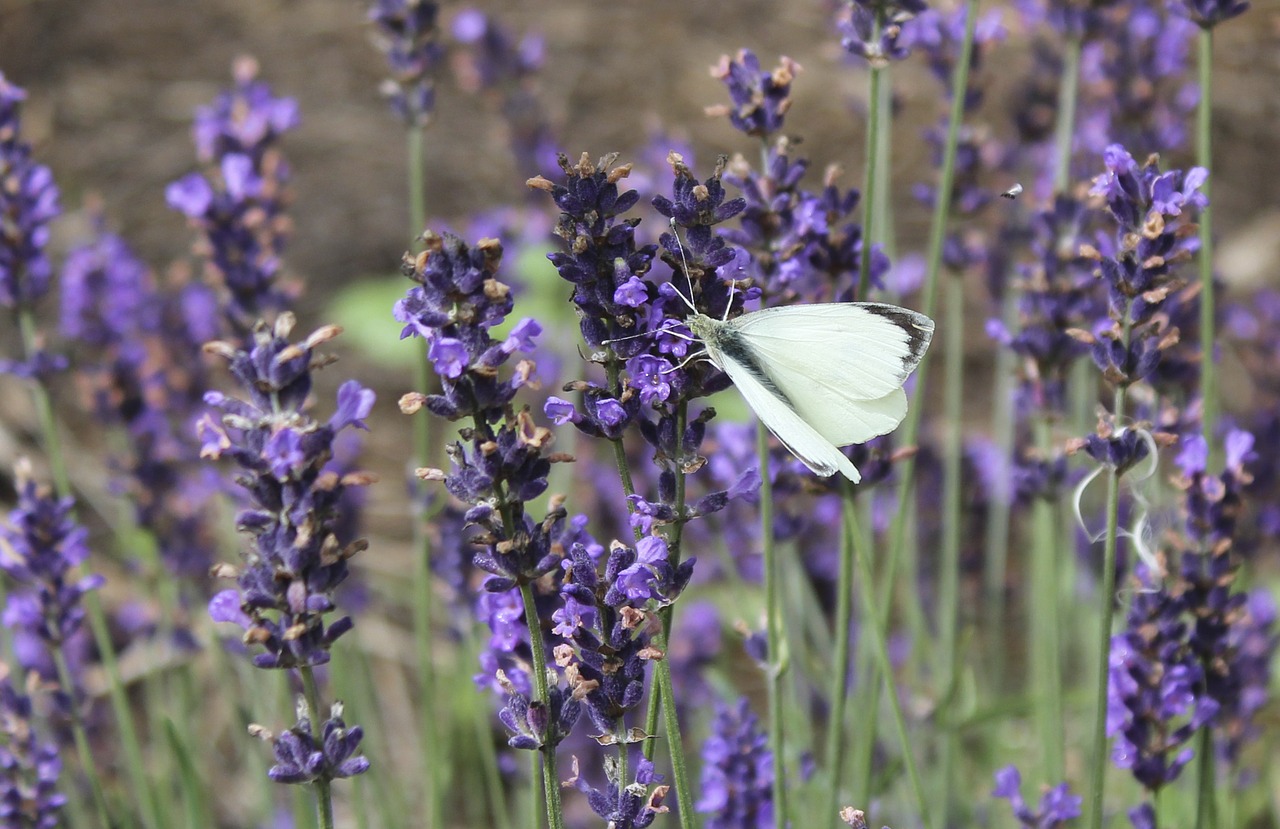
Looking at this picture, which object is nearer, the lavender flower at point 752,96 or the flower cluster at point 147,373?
the lavender flower at point 752,96

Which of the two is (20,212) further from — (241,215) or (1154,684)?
(1154,684)

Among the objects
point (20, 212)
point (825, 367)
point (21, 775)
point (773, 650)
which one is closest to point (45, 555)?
point (21, 775)

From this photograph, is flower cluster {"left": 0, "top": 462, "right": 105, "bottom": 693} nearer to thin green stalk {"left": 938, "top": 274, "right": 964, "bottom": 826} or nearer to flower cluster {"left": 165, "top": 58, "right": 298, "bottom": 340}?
flower cluster {"left": 165, "top": 58, "right": 298, "bottom": 340}

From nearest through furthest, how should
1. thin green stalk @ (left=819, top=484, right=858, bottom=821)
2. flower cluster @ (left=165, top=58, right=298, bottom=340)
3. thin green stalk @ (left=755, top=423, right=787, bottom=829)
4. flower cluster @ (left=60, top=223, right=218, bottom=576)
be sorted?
thin green stalk @ (left=755, top=423, right=787, bottom=829)
thin green stalk @ (left=819, top=484, right=858, bottom=821)
flower cluster @ (left=165, top=58, right=298, bottom=340)
flower cluster @ (left=60, top=223, right=218, bottom=576)

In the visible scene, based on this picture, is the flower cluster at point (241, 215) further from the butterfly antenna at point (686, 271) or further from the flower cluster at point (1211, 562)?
the flower cluster at point (1211, 562)

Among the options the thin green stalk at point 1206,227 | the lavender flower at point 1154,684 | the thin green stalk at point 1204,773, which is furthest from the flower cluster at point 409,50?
the thin green stalk at point 1204,773

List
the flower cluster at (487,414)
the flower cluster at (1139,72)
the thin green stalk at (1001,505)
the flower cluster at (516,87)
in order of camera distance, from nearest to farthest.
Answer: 1. the flower cluster at (487,414)
2. the flower cluster at (1139,72)
3. the thin green stalk at (1001,505)
4. the flower cluster at (516,87)

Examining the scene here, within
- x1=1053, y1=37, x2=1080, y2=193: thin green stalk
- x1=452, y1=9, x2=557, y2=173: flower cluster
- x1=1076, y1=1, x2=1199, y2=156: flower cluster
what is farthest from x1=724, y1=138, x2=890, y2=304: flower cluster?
x1=452, y1=9, x2=557, y2=173: flower cluster
